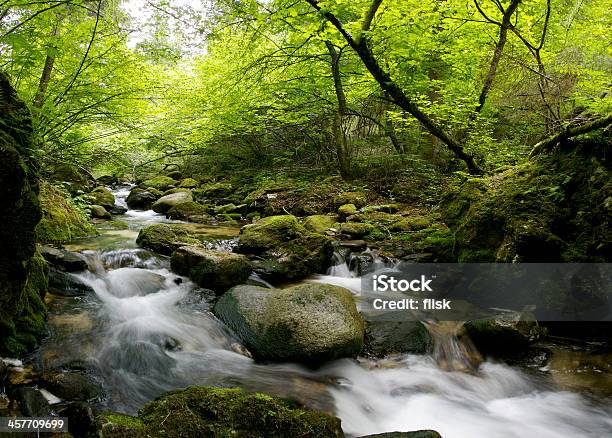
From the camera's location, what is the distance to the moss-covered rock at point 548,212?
4.23 metres

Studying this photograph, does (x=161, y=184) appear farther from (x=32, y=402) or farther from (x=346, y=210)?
(x=32, y=402)

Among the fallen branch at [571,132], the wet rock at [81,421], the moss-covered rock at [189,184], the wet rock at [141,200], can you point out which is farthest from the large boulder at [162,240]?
the moss-covered rock at [189,184]

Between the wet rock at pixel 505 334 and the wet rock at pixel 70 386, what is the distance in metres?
3.95

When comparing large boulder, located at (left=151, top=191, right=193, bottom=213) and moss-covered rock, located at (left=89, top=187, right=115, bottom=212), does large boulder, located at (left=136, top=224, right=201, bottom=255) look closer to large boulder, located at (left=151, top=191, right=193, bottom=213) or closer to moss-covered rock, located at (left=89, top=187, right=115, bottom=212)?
large boulder, located at (left=151, top=191, right=193, bottom=213)

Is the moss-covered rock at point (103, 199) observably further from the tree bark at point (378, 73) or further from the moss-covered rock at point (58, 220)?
the tree bark at point (378, 73)

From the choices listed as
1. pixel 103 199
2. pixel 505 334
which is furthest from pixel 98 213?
pixel 505 334

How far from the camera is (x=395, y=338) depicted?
14.3 feet

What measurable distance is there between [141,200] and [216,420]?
11676 millimetres

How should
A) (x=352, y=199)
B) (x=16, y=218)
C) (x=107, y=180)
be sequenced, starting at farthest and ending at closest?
(x=107, y=180) < (x=352, y=199) < (x=16, y=218)

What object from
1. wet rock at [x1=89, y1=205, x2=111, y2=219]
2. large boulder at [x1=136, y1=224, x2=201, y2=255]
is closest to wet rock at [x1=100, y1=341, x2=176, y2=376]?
large boulder at [x1=136, y1=224, x2=201, y2=255]

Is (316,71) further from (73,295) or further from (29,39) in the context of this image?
(73,295)

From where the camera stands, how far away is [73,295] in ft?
15.8

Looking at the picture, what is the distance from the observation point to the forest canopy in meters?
5.34

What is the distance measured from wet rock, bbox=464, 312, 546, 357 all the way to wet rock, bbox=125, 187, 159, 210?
11.1 meters
